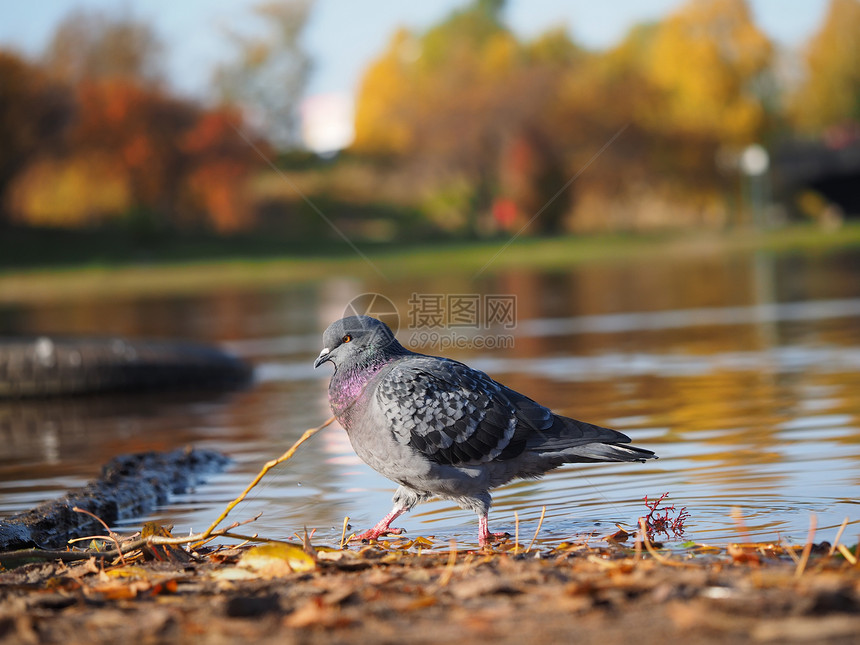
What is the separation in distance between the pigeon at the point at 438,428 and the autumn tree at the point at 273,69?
275ft

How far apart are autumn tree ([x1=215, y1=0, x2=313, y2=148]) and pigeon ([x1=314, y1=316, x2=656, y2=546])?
275ft

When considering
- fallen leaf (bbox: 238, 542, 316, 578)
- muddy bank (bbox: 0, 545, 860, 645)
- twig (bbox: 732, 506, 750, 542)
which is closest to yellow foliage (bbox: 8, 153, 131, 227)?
twig (bbox: 732, 506, 750, 542)

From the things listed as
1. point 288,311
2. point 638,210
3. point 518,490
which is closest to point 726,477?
point 518,490

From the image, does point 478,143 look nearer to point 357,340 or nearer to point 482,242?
point 482,242

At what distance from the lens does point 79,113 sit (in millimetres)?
57312

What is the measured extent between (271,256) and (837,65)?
144 feet

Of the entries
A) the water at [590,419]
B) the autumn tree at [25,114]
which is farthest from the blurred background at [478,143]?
the water at [590,419]

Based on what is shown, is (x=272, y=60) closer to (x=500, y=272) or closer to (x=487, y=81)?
(x=487, y=81)

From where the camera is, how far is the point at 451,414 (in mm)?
5102

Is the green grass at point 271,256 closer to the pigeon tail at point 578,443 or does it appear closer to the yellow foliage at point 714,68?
the yellow foliage at point 714,68

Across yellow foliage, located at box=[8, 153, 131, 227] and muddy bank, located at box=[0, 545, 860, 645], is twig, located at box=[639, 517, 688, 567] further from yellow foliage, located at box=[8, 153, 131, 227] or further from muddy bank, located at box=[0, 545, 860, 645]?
yellow foliage, located at box=[8, 153, 131, 227]

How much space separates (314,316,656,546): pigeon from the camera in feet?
16.5

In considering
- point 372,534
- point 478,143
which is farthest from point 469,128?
point 372,534

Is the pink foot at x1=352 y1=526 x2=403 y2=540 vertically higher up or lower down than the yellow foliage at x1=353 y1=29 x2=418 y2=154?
lower down
